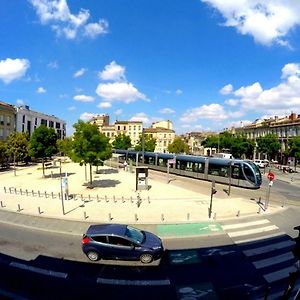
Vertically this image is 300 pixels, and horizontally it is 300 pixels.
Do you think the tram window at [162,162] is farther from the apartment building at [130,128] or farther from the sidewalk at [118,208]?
the apartment building at [130,128]

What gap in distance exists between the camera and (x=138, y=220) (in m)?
20.6

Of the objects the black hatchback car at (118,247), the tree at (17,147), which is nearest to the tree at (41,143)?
the tree at (17,147)

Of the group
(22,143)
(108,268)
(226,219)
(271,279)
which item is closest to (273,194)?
(226,219)

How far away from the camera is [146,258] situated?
13.9 meters

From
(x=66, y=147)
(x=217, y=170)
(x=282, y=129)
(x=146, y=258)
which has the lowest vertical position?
(x=146, y=258)

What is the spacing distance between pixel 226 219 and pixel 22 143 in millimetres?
45956

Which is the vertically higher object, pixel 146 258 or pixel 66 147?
pixel 66 147

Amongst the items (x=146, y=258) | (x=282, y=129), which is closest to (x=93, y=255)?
(x=146, y=258)

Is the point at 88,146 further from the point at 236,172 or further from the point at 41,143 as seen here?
the point at 236,172

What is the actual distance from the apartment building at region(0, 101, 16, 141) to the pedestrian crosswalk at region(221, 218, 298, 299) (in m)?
63.4

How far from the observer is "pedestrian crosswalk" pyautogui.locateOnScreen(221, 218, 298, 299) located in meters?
12.4

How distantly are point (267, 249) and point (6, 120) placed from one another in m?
69.6

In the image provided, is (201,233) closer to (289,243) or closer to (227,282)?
(289,243)

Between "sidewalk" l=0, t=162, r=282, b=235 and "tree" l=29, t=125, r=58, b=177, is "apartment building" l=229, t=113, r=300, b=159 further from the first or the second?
"tree" l=29, t=125, r=58, b=177
